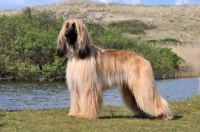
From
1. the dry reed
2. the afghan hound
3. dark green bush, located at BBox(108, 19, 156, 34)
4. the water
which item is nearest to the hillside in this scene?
dark green bush, located at BBox(108, 19, 156, 34)

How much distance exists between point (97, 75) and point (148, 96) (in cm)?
108

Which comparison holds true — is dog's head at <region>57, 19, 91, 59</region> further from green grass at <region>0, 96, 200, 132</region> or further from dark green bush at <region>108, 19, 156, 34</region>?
dark green bush at <region>108, 19, 156, 34</region>

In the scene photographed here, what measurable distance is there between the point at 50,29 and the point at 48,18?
3487 millimetres

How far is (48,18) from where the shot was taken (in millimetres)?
33188

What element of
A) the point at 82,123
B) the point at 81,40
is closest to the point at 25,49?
the point at 81,40

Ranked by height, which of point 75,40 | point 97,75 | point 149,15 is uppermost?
point 75,40

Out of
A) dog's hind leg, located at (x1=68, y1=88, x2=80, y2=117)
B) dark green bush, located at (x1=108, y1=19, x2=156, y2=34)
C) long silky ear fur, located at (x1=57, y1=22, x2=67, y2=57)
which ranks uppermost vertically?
long silky ear fur, located at (x1=57, y1=22, x2=67, y2=57)

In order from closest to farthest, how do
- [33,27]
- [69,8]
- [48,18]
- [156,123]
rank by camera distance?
[156,123] < [33,27] < [48,18] < [69,8]

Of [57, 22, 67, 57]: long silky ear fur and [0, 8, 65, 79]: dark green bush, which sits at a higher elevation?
[57, 22, 67, 57]: long silky ear fur

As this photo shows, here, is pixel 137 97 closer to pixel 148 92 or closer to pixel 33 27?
pixel 148 92

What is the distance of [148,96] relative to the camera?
795cm

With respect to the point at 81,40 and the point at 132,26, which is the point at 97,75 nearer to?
the point at 81,40

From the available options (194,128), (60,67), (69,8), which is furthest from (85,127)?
(69,8)

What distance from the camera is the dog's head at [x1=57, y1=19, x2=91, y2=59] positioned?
7605 millimetres
